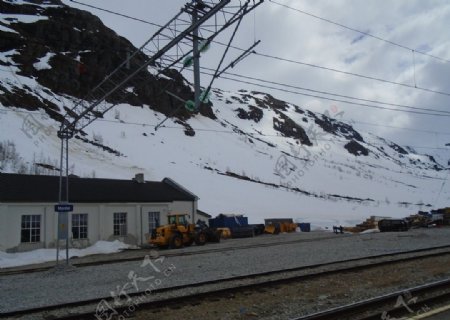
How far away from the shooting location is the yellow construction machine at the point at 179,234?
31.1 metres

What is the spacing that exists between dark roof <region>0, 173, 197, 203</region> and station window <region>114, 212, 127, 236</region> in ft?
3.30

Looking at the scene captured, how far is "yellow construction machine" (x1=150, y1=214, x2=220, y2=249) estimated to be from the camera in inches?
1224

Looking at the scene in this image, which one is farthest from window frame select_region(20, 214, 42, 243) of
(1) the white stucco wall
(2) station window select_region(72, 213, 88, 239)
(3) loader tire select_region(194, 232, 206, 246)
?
(3) loader tire select_region(194, 232, 206, 246)

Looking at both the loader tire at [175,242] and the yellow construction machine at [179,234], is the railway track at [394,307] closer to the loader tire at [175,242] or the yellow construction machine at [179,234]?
the loader tire at [175,242]

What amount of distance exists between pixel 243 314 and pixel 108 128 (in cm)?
7592

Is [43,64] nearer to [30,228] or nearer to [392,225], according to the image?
[30,228]

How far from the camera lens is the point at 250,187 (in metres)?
82.7

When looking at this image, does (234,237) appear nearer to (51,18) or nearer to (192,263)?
(192,263)

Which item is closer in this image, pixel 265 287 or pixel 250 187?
pixel 265 287

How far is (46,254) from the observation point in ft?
93.6

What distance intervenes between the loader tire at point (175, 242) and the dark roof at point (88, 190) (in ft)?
19.9

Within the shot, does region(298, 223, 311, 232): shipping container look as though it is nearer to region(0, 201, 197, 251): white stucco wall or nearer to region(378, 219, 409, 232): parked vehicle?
region(378, 219, 409, 232): parked vehicle

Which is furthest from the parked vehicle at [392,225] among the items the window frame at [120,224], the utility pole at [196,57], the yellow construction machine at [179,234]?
the utility pole at [196,57]

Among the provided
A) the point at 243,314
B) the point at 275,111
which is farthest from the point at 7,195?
the point at 275,111
